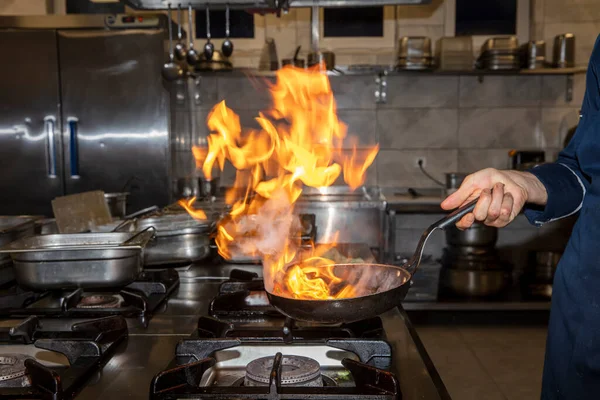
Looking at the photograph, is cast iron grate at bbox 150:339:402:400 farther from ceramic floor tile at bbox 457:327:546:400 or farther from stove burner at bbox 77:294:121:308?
ceramic floor tile at bbox 457:327:546:400

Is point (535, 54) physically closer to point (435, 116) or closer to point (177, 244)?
point (435, 116)

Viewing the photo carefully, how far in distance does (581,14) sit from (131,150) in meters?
3.84

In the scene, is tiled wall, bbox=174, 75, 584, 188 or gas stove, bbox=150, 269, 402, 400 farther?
tiled wall, bbox=174, 75, 584, 188

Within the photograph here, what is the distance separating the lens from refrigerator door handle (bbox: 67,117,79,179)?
13.6 ft

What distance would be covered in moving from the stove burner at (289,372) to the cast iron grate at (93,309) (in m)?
0.39

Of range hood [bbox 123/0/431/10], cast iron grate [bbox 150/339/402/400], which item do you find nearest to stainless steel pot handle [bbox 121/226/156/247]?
cast iron grate [bbox 150/339/402/400]

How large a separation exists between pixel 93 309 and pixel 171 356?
1.14ft

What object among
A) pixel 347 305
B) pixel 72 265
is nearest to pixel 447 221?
pixel 347 305

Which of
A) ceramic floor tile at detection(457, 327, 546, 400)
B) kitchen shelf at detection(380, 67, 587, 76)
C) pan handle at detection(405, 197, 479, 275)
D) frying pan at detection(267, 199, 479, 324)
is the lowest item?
ceramic floor tile at detection(457, 327, 546, 400)

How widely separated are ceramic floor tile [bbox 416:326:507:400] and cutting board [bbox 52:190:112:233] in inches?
77.5

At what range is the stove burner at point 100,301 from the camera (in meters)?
1.42

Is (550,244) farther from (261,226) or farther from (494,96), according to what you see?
(261,226)

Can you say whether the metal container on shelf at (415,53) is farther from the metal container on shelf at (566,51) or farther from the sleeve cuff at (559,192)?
the sleeve cuff at (559,192)

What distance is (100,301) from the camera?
1.47 m
